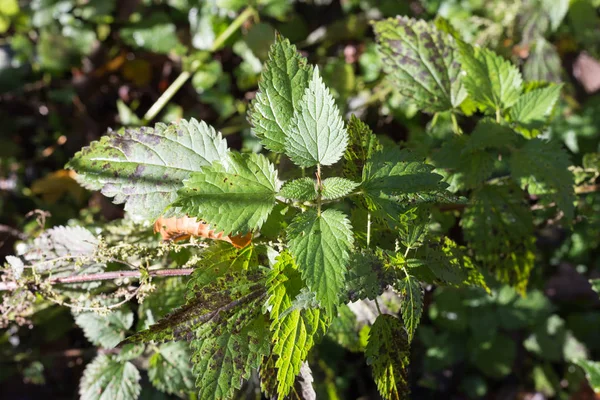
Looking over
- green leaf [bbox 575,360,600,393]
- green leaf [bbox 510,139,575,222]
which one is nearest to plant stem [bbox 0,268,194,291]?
green leaf [bbox 510,139,575,222]

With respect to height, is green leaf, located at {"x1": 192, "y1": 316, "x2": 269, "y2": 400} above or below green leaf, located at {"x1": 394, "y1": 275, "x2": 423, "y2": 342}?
below

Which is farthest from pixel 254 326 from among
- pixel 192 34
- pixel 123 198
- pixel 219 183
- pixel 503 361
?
pixel 192 34

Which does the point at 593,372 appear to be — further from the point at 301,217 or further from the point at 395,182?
the point at 301,217

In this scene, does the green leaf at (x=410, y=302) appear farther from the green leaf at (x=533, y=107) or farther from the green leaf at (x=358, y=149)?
the green leaf at (x=533, y=107)

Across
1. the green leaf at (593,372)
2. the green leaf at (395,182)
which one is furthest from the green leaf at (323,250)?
the green leaf at (593,372)

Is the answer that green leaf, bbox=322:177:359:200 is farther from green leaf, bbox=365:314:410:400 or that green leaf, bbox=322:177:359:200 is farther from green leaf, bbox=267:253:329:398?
green leaf, bbox=365:314:410:400

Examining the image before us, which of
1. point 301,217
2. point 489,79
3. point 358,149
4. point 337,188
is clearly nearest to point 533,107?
point 489,79

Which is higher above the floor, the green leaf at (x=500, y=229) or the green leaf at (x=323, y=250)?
the green leaf at (x=323, y=250)
